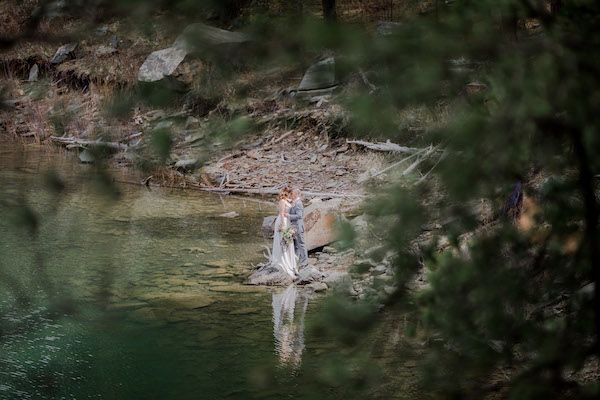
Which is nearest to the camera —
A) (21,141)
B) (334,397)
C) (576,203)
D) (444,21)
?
(444,21)

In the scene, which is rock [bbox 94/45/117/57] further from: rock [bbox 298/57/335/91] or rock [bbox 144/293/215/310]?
rock [bbox 298/57/335/91]

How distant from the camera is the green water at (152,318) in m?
9.99

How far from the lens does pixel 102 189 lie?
9.88 ft

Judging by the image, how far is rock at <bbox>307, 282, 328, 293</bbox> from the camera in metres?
13.9

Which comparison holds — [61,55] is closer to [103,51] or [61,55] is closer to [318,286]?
[103,51]

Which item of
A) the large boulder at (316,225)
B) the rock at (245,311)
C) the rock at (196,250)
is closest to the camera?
the rock at (245,311)

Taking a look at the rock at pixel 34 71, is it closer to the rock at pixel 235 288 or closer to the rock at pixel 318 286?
the rock at pixel 235 288

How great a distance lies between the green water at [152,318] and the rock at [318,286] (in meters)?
0.28

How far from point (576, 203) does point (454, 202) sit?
22.2 inches

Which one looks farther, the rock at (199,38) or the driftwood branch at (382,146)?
the driftwood branch at (382,146)

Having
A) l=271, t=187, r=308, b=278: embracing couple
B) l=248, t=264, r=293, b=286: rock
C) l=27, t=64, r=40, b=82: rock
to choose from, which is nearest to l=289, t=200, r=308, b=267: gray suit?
l=271, t=187, r=308, b=278: embracing couple

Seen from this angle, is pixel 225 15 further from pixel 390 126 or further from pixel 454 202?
pixel 454 202

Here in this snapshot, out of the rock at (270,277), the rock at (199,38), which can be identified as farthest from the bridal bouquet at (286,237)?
the rock at (199,38)

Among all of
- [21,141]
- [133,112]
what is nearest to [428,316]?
[133,112]
